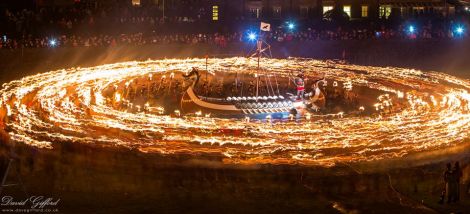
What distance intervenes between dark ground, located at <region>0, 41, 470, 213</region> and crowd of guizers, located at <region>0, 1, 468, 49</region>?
63.6 feet

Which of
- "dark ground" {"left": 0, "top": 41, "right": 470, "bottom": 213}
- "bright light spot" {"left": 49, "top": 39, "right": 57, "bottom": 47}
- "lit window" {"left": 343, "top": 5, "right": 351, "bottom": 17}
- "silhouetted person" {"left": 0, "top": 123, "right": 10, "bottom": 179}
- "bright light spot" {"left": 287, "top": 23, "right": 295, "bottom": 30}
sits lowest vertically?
"dark ground" {"left": 0, "top": 41, "right": 470, "bottom": 213}

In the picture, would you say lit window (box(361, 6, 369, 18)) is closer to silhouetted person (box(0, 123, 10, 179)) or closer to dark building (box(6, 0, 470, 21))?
dark building (box(6, 0, 470, 21))

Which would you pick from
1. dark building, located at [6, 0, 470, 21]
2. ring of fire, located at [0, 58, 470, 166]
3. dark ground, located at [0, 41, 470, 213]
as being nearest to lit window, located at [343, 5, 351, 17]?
dark building, located at [6, 0, 470, 21]

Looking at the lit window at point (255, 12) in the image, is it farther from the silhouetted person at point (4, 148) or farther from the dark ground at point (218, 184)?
the dark ground at point (218, 184)

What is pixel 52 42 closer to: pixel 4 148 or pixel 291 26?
pixel 4 148

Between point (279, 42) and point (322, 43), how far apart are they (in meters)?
2.92

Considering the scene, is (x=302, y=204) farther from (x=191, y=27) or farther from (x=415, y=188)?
(x=191, y=27)

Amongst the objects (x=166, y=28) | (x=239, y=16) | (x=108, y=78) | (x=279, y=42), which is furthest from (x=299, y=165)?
(x=239, y=16)

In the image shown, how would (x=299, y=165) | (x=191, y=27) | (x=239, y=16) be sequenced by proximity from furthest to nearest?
(x=239, y=16) < (x=191, y=27) < (x=299, y=165)

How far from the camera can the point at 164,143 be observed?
22.8 meters

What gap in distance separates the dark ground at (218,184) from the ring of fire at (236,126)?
0.89 meters

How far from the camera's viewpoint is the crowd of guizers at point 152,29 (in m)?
40.3

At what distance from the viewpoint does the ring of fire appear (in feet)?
73.2

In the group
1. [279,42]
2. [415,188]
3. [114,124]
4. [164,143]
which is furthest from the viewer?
[279,42]
